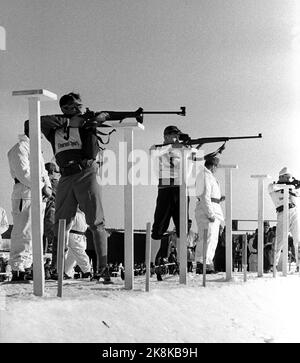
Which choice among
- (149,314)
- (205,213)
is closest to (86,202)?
(149,314)

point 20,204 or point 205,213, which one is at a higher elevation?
point 20,204

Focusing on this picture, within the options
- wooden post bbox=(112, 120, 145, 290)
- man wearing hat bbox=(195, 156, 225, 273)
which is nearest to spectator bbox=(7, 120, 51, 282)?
wooden post bbox=(112, 120, 145, 290)

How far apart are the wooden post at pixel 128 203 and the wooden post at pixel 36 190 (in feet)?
3.19

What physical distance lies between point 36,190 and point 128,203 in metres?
1.15

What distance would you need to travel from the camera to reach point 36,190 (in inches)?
172

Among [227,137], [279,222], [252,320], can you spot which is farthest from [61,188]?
[279,222]

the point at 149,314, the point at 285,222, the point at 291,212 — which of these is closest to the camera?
the point at 149,314

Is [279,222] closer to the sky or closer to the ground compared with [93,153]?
closer to the ground

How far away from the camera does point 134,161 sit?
5426 mm

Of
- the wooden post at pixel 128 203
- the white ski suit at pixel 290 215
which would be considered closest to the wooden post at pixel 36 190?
the wooden post at pixel 128 203

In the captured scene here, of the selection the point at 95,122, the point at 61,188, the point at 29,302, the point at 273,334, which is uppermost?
the point at 95,122

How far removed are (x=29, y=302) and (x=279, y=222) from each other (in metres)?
7.12

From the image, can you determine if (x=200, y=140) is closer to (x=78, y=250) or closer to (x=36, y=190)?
(x=78, y=250)
